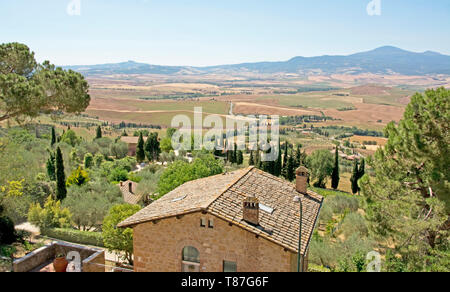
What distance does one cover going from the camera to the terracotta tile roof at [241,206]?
37.0 feet

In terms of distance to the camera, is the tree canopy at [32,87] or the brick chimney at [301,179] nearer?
the tree canopy at [32,87]

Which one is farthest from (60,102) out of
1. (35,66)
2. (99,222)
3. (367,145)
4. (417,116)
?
(367,145)

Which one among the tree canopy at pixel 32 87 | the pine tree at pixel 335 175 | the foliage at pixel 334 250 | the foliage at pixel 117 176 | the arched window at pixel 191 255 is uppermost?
the tree canopy at pixel 32 87

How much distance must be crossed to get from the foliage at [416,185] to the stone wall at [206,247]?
212 inches

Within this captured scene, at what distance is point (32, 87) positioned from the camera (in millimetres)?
14961

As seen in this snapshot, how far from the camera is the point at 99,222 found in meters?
26.2

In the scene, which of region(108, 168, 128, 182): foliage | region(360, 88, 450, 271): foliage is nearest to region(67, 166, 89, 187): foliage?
region(108, 168, 128, 182): foliage

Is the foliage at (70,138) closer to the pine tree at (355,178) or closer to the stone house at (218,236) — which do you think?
the pine tree at (355,178)

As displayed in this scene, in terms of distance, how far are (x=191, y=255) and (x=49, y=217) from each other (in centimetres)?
1614

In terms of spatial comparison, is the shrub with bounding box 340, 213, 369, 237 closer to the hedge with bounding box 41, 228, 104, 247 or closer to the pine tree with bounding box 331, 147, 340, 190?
the hedge with bounding box 41, 228, 104, 247

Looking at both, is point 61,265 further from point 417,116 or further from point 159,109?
point 159,109

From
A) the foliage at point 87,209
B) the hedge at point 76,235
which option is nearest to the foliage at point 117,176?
the foliage at point 87,209

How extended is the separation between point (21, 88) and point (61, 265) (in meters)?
7.48

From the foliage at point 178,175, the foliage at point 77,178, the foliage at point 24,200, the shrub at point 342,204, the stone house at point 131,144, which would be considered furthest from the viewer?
the stone house at point 131,144
